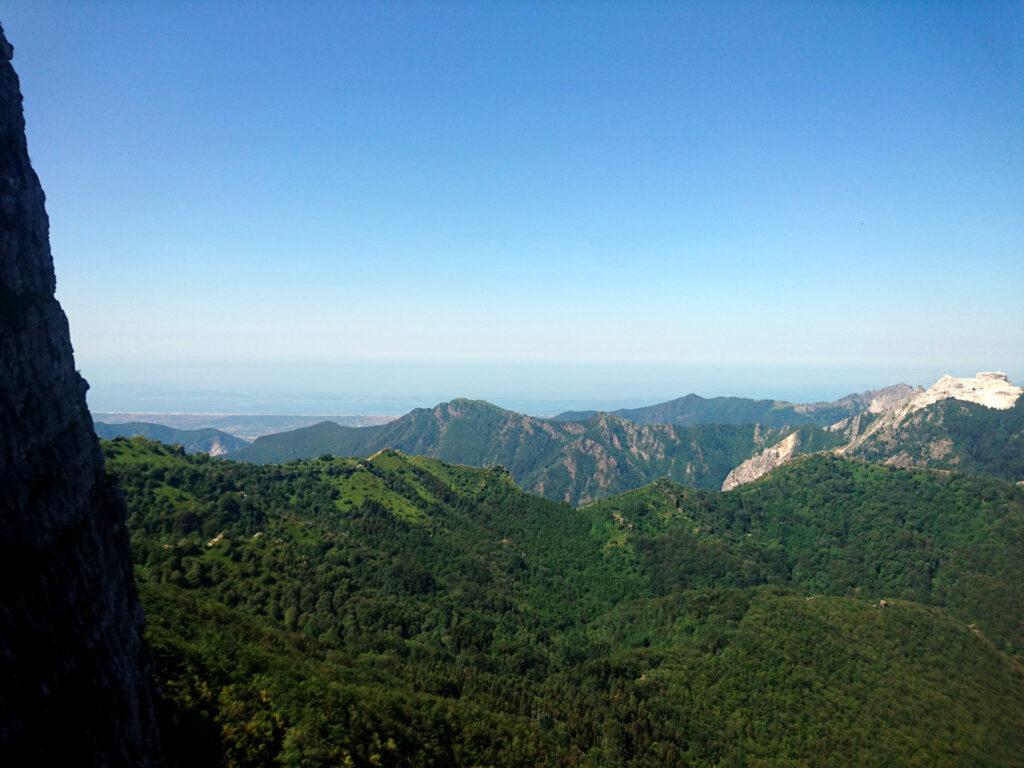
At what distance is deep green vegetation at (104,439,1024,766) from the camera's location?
2628 inches

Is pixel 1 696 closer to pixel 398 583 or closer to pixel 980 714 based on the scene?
pixel 398 583

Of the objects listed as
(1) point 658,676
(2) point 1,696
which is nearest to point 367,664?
(1) point 658,676

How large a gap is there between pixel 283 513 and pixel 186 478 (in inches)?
1114

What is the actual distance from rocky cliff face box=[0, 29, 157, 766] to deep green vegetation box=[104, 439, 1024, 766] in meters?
16.8

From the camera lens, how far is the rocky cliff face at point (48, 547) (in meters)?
27.4

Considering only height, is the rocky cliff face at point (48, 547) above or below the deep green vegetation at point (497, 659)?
above

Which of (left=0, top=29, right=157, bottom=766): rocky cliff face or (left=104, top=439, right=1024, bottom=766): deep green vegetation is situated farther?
(left=104, top=439, right=1024, bottom=766): deep green vegetation

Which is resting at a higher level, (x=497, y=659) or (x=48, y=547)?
(x=48, y=547)

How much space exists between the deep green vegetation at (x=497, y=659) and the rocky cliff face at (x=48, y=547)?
1682cm

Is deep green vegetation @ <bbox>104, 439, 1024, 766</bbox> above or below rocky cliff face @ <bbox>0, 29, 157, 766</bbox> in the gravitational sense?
below

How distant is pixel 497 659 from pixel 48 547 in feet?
351

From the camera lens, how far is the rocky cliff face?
27.4m

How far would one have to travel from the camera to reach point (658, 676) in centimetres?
11956

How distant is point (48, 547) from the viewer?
31438 mm
